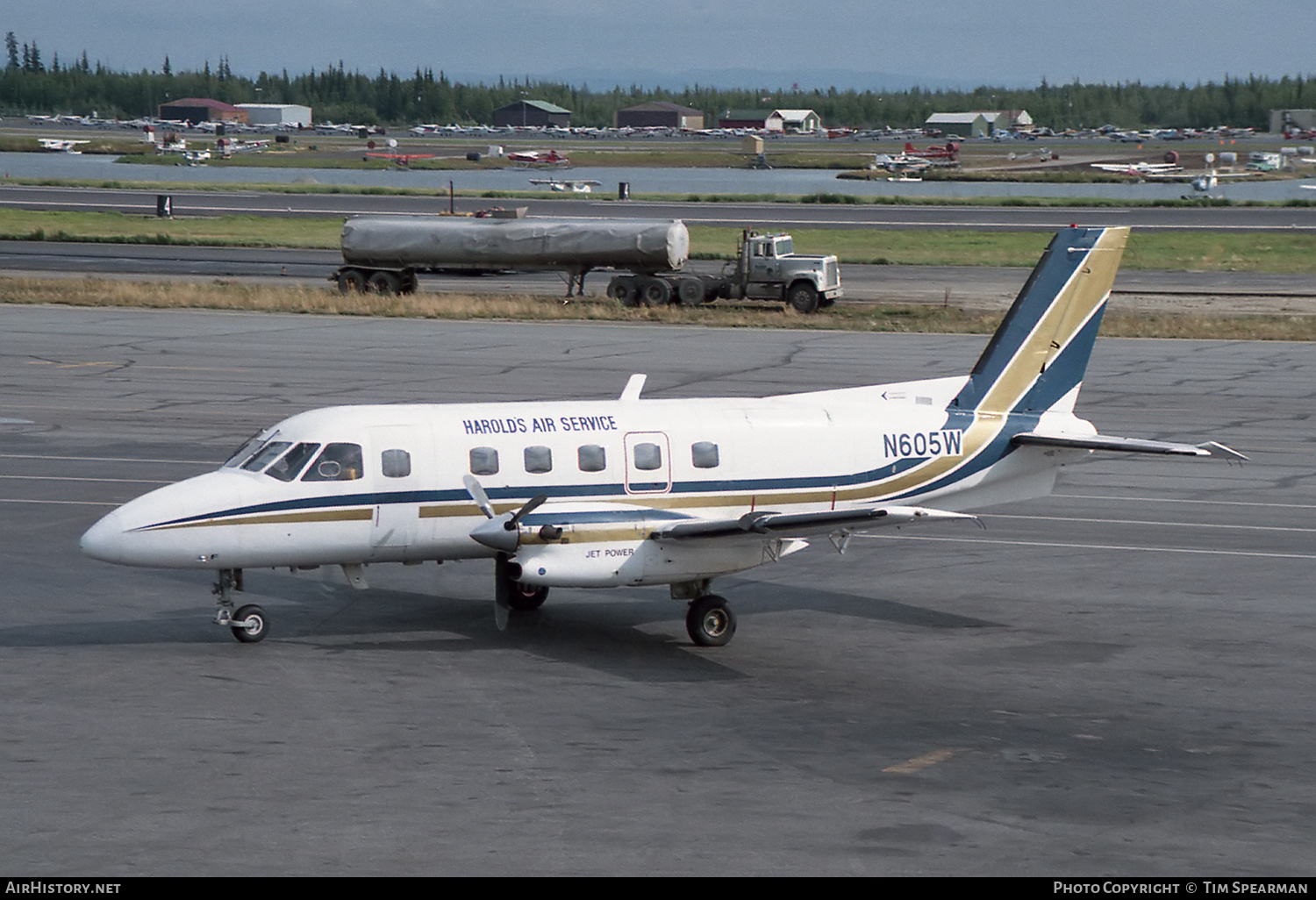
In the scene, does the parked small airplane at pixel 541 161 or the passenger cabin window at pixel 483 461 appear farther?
the parked small airplane at pixel 541 161

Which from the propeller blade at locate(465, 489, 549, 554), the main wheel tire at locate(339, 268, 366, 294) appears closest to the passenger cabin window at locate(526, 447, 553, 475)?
the propeller blade at locate(465, 489, 549, 554)

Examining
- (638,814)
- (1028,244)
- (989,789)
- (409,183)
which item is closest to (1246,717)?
(989,789)

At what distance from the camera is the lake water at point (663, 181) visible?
138000mm

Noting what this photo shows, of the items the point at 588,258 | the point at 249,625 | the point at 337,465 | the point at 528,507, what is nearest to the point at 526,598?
the point at 528,507

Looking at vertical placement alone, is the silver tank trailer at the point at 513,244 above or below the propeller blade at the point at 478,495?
above

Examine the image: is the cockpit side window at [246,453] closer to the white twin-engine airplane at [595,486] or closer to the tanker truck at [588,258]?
the white twin-engine airplane at [595,486]

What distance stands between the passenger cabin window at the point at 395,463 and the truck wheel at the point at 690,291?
43.0 meters

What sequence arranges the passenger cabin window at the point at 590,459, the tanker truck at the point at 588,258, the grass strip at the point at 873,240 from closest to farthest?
1. the passenger cabin window at the point at 590,459
2. the tanker truck at the point at 588,258
3. the grass strip at the point at 873,240

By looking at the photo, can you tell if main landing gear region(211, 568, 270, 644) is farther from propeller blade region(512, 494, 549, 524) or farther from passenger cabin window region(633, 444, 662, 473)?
passenger cabin window region(633, 444, 662, 473)

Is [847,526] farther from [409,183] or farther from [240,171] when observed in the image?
[240,171]

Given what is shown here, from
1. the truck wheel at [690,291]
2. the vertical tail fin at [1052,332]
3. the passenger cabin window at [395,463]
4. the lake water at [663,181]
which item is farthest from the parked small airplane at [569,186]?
the passenger cabin window at [395,463]

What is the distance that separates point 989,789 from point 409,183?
451 feet

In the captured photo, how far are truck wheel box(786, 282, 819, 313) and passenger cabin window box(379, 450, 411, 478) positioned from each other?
1660 inches

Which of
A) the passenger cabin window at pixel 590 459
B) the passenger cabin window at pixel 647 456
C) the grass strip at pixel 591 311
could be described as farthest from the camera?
the grass strip at pixel 591 311
